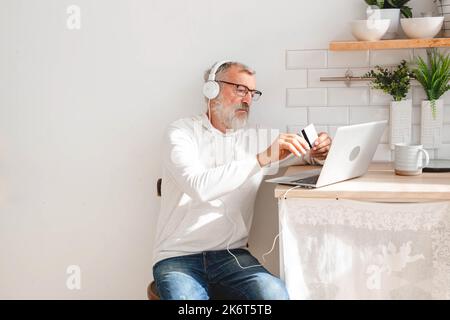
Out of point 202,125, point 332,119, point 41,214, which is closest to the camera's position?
point 202,125

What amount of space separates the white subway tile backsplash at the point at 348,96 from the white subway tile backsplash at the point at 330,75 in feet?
0.06

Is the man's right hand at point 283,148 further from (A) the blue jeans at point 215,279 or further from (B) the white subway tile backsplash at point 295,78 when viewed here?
(B) the white subway tile backsplash at point 295,78

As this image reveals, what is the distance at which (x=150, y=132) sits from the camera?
2.83 m

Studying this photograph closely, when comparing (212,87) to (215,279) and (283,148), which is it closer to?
(283,148)

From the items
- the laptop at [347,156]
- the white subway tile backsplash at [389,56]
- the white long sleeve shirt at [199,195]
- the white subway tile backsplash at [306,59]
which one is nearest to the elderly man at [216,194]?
the white long sleeve shirt at [199,195]

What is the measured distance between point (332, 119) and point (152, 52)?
0.77 meters

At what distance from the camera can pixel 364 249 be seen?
2164mm

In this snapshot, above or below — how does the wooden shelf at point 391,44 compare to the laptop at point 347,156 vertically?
above

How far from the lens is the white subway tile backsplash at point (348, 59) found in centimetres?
267

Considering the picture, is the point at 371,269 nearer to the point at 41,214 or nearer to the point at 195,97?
the point at 195,97

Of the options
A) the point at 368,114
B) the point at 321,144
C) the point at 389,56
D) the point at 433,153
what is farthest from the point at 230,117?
the point at 433,153

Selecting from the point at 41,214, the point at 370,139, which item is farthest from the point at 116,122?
the point at 370,139

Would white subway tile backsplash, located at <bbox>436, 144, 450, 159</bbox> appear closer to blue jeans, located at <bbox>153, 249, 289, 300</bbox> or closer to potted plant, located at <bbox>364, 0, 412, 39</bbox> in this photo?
potted plant, located at <bbox>364, 0, 412, 39</bbox>

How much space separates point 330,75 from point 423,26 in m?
0.41
